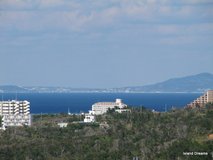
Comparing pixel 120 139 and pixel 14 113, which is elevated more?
pixel 14 113

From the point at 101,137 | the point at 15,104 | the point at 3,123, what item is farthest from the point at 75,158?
the point at 15,104

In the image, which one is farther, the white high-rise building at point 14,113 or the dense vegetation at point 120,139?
the white high-rise building at point 14,113

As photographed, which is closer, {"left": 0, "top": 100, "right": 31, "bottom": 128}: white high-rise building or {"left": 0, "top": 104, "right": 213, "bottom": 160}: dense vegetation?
{"left": 0, "top": 104, "right": 213, "bottom": 160}: dense vegetation

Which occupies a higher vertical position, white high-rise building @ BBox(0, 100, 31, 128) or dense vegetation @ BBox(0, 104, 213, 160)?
white high-rise building @ BBox(0, 100, 31, 128)

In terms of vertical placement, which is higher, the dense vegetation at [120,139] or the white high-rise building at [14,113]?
the white high-rise building at [14,113]

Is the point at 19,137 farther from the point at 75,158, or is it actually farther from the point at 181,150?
the point at 181,150
